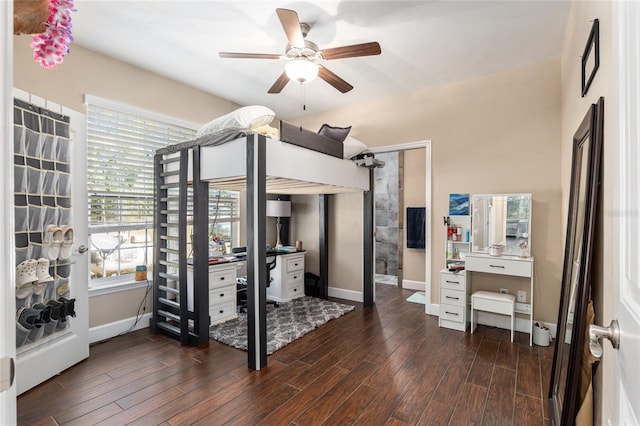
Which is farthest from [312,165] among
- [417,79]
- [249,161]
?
[417,79]

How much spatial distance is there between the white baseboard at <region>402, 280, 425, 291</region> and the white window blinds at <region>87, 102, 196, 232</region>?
409 cm

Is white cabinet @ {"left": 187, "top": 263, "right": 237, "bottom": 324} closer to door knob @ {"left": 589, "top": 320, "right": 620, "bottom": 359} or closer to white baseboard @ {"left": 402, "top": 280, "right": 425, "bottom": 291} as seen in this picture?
white baseboard @ {"left": 402, "top": 280, "right": 425, "bottom": 291}

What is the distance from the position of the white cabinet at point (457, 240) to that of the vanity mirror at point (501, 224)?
0.29ft

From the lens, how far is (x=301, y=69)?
7.83ft

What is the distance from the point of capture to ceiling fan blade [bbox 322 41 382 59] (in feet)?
7.38

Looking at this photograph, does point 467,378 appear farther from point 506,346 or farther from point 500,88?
point 500,88

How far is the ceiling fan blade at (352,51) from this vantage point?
2.25 meters

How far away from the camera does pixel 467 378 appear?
240cm

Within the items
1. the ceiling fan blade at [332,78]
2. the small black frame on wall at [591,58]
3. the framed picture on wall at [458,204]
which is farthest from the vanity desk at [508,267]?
the ceiling fan blade at [332,78]

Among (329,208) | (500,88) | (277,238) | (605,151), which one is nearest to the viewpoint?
(605,151)

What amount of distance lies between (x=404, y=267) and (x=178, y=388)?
4.20 meters

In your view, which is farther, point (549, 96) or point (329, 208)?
point (329, 208)

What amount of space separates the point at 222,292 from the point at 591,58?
12.1 ft

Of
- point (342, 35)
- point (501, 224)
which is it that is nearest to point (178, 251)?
point (342, 35)
